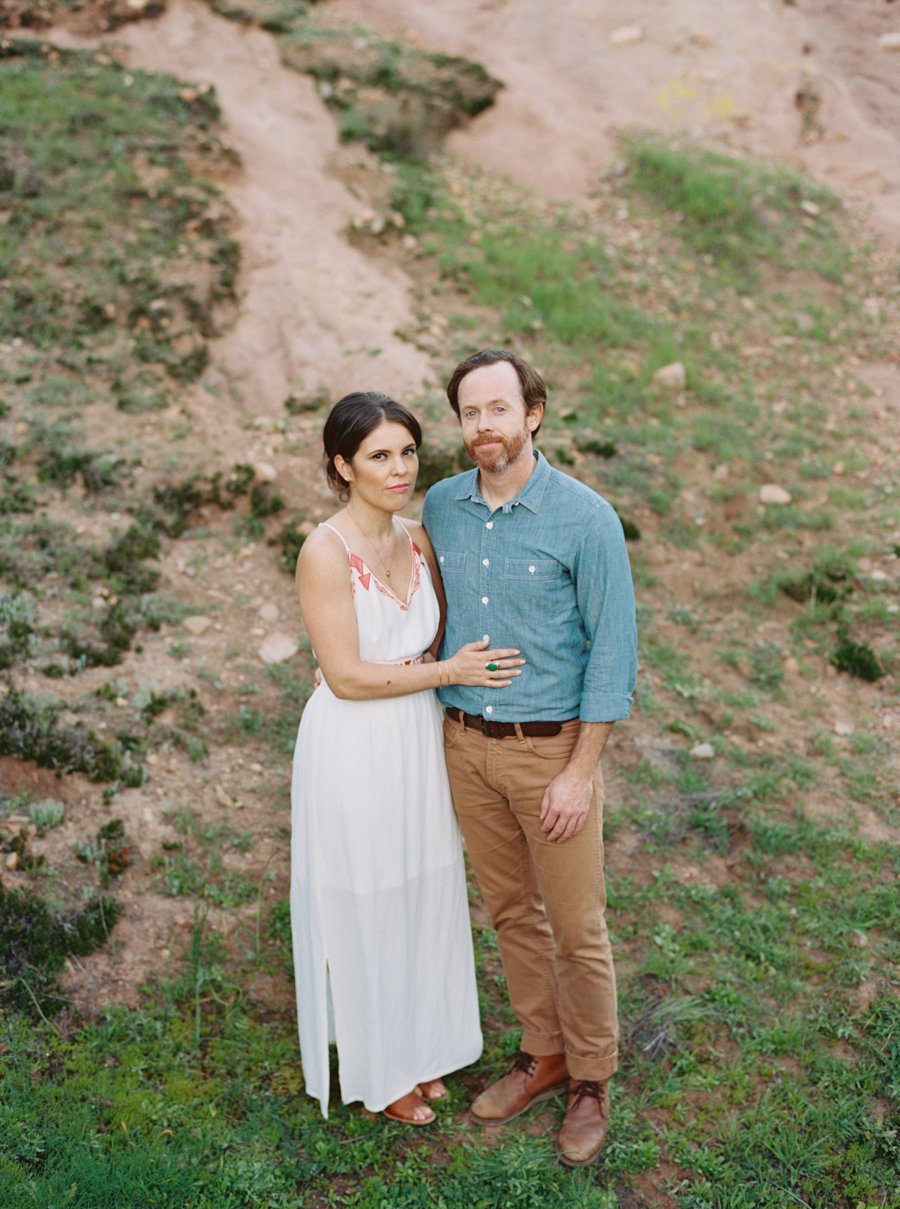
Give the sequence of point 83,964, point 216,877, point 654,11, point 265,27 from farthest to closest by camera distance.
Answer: point 654,11, point 265,27, point 216,877, point 83,964

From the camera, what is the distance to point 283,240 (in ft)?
28.3

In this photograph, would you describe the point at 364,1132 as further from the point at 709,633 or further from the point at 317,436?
the point at 317,436

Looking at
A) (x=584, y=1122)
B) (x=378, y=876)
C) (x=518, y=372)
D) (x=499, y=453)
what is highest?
(x=518, y=372)

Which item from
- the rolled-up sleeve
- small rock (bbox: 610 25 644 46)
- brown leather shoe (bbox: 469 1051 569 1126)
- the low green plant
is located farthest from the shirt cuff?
small rock (bbox: 610 25 644 46)

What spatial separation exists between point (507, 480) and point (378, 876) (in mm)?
1374

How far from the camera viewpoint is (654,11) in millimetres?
12422

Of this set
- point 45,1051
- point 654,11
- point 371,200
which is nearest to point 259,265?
point 371,200

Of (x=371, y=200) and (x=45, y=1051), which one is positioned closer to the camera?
(x=45, y=1051)

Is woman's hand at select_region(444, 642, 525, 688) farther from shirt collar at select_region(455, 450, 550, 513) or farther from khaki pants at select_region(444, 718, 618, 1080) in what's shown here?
shirt collar at select_region(455, 450, 550, 513)

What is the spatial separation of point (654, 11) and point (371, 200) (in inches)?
225

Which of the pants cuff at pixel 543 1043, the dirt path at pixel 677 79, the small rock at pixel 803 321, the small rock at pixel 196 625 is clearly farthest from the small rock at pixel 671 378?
the pants cuff at pixel 543 1043

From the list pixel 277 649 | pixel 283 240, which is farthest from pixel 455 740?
pixel 283 240

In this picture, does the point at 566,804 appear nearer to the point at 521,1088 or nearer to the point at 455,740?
the point at 455,740

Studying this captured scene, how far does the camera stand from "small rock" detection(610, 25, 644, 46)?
40.0ft
